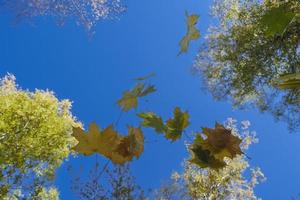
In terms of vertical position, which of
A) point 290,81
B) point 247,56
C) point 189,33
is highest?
point 247,56

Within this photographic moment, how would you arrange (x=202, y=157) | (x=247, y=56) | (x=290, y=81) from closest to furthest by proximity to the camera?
(x=290, y=81)
(x=202, y=157)
(x=247, y=56)

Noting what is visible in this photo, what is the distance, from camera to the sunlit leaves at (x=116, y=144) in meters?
1.01

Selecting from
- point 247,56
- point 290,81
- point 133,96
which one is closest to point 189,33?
point 133,96

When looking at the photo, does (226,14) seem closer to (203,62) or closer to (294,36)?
(203,62)

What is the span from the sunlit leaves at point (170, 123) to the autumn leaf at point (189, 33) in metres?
0.18

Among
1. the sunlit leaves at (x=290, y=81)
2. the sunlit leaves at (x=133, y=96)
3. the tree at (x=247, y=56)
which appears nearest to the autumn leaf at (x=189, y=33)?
the sunlit leaves at (x=133, y=96)

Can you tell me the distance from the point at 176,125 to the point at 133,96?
0.46ft

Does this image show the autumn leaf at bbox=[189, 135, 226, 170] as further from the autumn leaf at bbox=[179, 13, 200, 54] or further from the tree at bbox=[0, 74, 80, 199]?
the tree at bbox=[0, 74, 80, 199]

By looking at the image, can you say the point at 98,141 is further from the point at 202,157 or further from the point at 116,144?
the point at 202,157

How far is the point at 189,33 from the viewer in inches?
40.8

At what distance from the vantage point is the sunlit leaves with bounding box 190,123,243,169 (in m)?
1.00

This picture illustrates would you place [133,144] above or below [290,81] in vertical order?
above

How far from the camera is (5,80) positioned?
23.4 meters

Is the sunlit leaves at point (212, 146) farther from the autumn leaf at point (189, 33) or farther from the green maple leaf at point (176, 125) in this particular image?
the autumn leaf at point (189, 33)
